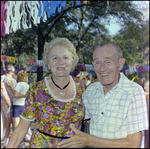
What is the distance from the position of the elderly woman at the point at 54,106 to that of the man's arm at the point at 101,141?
8cm

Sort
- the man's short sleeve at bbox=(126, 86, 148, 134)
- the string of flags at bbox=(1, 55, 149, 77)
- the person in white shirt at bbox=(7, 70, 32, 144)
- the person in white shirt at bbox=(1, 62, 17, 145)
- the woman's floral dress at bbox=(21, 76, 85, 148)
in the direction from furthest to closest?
the person in white shirt at bbox=(1, 62, 17, 145), the person in white shirt at bbox=(7, 70, 32, 144), the string of flags at bbox=(1, 55, 149, 77), the woman's floral dress at bbox=(21, 76, 85, 148), the man's short sleeve at bbox=(126, 86, 148, 134)


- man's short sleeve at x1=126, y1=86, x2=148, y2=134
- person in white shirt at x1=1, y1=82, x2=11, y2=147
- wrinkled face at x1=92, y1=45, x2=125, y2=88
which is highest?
wrinkled face at x1=92, y1=45, x2=125, y2=88

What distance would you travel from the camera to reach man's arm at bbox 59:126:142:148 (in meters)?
0.92

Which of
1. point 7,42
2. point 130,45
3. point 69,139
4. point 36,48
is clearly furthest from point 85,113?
point 7,42

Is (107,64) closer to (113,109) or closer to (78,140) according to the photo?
(113,109)

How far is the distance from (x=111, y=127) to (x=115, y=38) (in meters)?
1.15

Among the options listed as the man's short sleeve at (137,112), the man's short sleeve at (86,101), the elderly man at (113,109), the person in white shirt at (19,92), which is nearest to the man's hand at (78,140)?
the elderly man at (113,109)

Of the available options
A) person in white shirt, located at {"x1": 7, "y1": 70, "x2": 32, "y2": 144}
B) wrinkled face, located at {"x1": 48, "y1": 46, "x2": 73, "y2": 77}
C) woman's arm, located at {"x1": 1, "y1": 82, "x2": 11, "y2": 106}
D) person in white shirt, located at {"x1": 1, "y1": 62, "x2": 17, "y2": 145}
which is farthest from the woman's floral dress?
woman's arm, located at {"x1": 1, "y1": 82, "x2": 11, "y2": 106}

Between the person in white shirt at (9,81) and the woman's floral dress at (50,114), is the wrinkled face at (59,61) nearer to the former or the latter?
the woman's floral dress at (50,114)

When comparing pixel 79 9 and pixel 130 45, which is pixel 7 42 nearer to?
pixel 79 9

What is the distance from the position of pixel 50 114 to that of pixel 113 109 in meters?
0.35

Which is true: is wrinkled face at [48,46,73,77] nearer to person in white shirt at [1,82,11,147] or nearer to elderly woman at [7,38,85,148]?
elderly woman at [7,38,85,148]

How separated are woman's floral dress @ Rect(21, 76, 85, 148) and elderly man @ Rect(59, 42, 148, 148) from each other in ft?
0.23

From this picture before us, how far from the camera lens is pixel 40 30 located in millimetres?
2129
